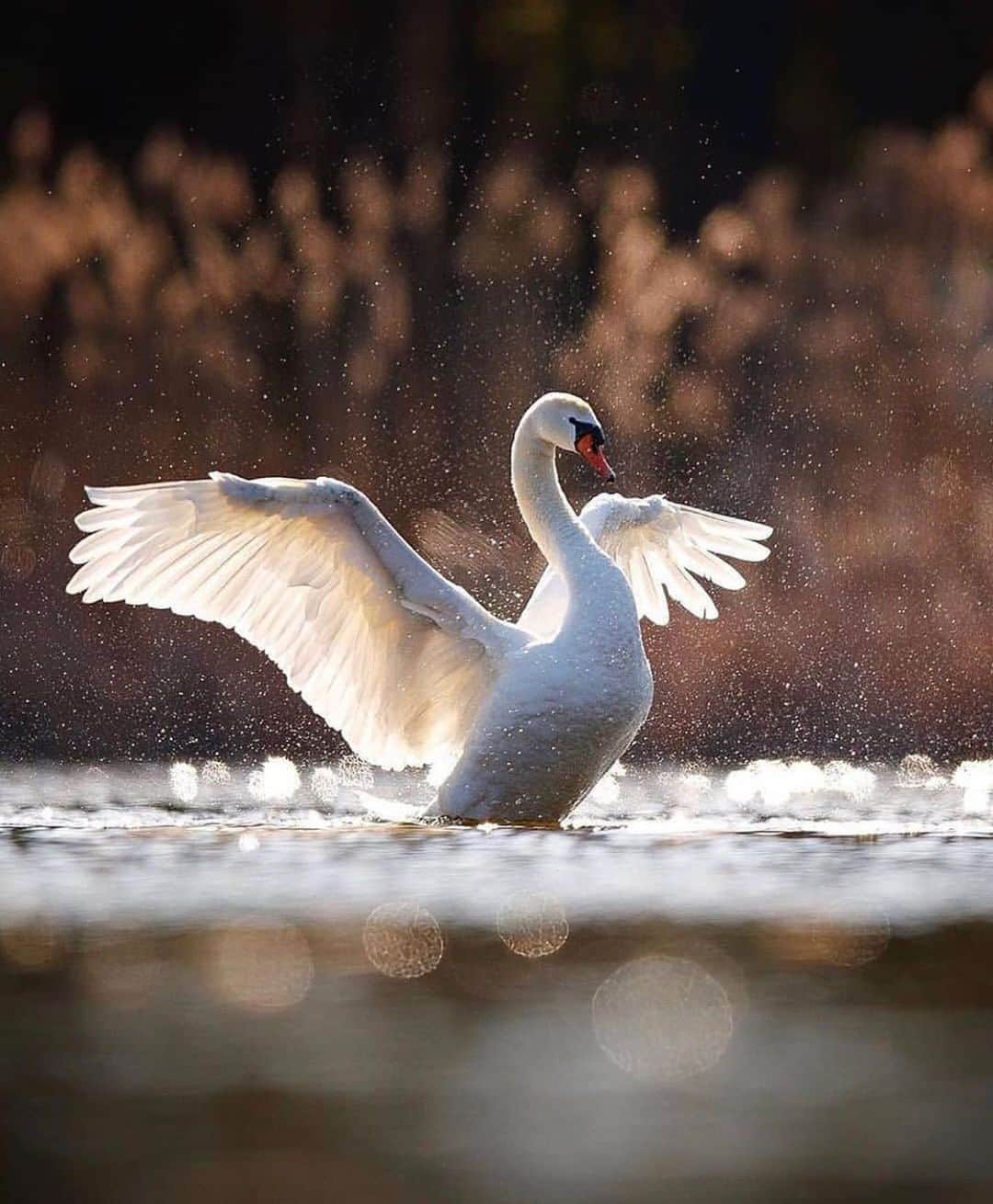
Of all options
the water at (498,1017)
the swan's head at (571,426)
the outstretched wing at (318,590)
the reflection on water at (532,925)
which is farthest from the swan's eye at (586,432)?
the reflection on water at (532,925)

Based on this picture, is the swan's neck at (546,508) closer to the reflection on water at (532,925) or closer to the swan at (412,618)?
the swan at (412,618)

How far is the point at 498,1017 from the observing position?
1127 millimetres

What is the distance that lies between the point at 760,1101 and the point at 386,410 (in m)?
7.39

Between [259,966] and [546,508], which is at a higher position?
[546,508]

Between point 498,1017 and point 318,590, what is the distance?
2.15 meters

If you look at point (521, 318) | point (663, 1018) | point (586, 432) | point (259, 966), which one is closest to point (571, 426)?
point (586, 432)

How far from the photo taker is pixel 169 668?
725 cm

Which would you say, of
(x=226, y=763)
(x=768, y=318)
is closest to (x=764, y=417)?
(x=768, y=318)

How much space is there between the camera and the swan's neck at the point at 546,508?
3.30 m

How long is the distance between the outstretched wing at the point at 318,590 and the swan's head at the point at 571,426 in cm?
36

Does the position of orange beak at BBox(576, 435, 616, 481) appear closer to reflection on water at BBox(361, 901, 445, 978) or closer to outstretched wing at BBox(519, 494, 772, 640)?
outstretched wing at BBox(519, 494, 772, 640)

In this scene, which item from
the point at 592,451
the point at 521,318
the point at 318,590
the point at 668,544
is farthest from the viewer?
the point at 521,318

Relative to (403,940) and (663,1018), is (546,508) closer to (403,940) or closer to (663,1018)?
(403,940)

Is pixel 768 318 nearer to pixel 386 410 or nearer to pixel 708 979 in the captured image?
pixel 386 410
